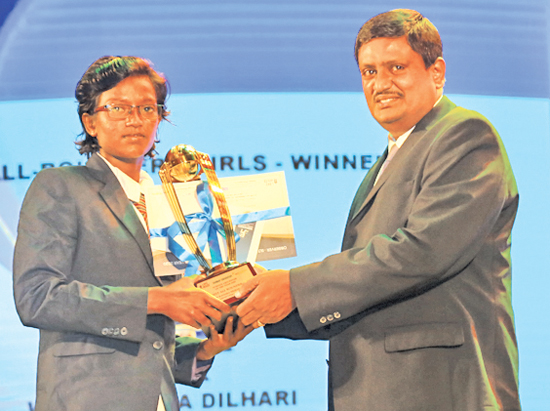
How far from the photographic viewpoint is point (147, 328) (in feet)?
7.07

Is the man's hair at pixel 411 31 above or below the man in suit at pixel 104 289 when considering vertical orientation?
above

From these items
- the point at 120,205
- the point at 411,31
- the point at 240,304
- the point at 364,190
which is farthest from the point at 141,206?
the point at 411,31

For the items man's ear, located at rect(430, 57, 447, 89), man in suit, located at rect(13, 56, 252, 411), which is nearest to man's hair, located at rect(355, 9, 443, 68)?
man's ear, located at rect(430, 57, 447, 89)

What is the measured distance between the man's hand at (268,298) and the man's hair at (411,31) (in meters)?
0.85

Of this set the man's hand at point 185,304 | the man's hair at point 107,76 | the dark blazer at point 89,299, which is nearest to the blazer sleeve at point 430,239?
the man's hand at point 185,304

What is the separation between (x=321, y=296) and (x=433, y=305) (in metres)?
0.33

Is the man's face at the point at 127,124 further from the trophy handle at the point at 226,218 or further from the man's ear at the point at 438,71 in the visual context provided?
the man's ear at the point at 438,71

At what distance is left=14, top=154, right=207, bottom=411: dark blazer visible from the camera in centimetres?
205

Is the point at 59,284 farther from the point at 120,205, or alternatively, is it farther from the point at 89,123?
the point at 89,123

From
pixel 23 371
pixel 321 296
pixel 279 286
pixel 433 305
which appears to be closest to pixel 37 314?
pixel 279 286

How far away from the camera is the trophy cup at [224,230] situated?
210 centimetres

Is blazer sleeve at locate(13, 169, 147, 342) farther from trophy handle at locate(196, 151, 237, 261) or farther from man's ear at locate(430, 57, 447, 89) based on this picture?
man's ear at locate(430, 57, 447, 89)

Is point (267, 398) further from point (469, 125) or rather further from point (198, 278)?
point (469, 125)

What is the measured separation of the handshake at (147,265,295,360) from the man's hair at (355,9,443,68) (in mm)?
851
